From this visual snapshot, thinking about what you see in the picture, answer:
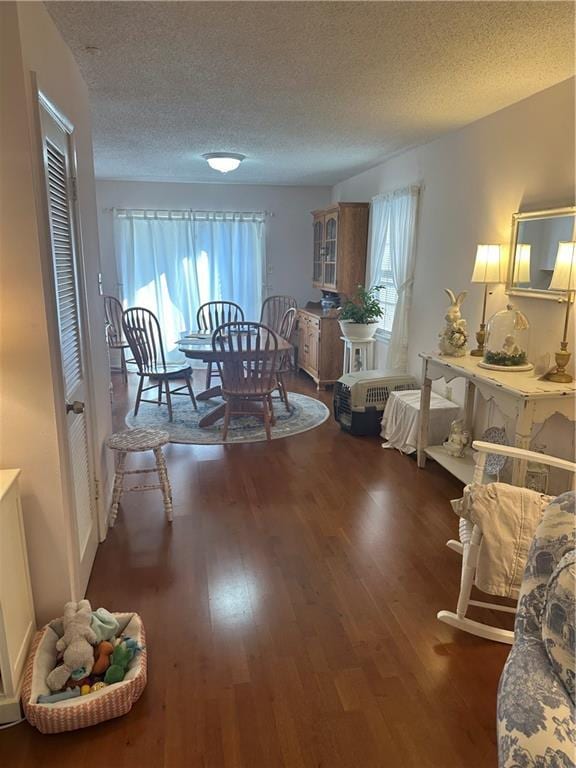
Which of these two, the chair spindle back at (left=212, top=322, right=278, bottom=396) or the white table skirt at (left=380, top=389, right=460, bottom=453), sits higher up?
the chair spindle back at (left=212, top=322, right=278, bottom=396)

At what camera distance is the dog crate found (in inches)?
166

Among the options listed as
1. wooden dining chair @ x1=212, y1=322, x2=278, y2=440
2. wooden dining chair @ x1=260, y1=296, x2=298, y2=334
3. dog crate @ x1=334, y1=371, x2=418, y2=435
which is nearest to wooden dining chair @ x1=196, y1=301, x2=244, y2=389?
wooden dining chair @ x1=260, y1=296, x2=298, y2=334

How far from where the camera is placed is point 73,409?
1961mm

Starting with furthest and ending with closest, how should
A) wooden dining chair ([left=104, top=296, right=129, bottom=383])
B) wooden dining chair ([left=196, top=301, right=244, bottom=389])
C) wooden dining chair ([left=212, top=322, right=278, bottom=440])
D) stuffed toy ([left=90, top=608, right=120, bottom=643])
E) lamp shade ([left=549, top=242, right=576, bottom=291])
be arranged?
wooden dining chair ([left=196, top=301, right=244, bottom=389]), wooden dining chair ([left=104, top=296, right=129, bottom=383]), wooden dining chair ([left=212, top=322, right=278, bottom=440]), lamp shade ([left=549, top=242, right=576, bottom=291]), stuffed toy ([left=90, top=608, right=120, bottom=643])

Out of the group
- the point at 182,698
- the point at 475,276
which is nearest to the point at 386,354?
the point at 475,276

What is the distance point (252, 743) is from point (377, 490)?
6.22 feet

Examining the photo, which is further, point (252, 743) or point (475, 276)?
point (475, 276)

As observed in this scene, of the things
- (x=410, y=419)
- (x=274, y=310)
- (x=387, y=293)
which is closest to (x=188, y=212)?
(x=274, y=310)

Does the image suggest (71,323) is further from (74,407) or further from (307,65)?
(307,65)

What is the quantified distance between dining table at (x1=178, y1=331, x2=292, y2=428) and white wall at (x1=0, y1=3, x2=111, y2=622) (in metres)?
2.21

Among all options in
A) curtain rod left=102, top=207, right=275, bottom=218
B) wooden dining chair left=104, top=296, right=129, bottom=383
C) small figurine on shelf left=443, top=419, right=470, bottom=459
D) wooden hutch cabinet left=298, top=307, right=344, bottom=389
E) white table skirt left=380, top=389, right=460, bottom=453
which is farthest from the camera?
curtain rod left=102, top=207, right=275, bottom=218

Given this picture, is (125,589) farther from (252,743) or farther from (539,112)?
(539,112)

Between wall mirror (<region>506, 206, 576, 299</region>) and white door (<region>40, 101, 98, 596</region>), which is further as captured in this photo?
wall mirror (<region>506, 206, 576, 299</region>)

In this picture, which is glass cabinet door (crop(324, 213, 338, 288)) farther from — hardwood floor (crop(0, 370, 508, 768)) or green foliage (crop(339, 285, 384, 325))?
hardwood floor (crop(0, 370, 508, 768))
